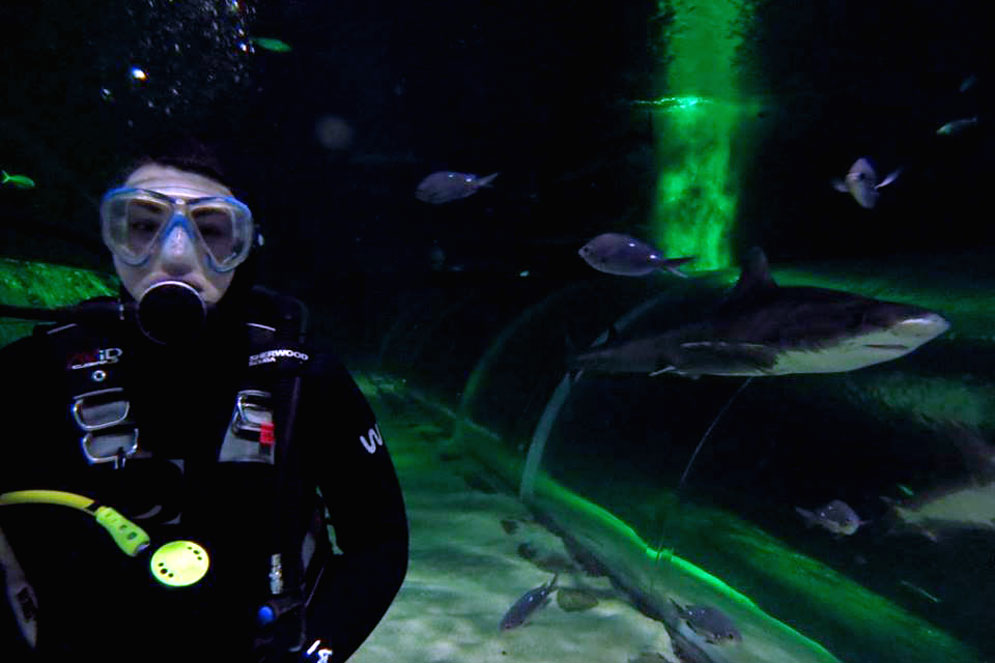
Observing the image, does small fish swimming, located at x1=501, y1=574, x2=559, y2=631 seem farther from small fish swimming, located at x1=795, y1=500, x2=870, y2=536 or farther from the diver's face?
the diver's face

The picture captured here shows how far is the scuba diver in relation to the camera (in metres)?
1.79

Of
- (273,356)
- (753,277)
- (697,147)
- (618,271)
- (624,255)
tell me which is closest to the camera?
(273,356)

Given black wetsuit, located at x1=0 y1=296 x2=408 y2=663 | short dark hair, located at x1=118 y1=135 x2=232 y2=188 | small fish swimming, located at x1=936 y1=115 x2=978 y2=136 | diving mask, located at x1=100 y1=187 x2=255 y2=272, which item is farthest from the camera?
small fish swimming, located at x1=936 y1=115 x2=978 y2=136

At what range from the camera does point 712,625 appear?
379 cm

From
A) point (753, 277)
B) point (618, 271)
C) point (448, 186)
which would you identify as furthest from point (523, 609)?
point (448, 186)

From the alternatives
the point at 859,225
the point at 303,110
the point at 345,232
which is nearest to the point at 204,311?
the point at 859,225

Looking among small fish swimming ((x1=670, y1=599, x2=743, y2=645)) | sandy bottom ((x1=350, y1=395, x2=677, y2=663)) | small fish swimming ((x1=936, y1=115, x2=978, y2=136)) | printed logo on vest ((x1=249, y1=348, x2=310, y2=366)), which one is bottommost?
sandy bottom ((x1=350, y1=395, x2=677, y2=663))

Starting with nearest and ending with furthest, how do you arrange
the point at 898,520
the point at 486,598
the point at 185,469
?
the point at 185,469 < the point at 898,520 < the point at 486,598

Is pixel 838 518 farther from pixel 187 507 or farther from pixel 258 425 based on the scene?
pixel 187 507

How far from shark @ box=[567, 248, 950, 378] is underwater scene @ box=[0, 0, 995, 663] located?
2 centimetres

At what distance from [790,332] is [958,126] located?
5.91 meters

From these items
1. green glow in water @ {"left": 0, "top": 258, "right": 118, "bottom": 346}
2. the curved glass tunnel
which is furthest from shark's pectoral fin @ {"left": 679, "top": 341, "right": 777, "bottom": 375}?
green glow in water @ {"left": 0, "top": 258, "right": 118, "bottom": 346}

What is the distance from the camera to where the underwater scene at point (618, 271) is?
3664mm

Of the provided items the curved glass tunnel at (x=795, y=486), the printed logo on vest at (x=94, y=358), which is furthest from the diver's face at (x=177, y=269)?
the curved glass tunnel at (x=795, y=486)
